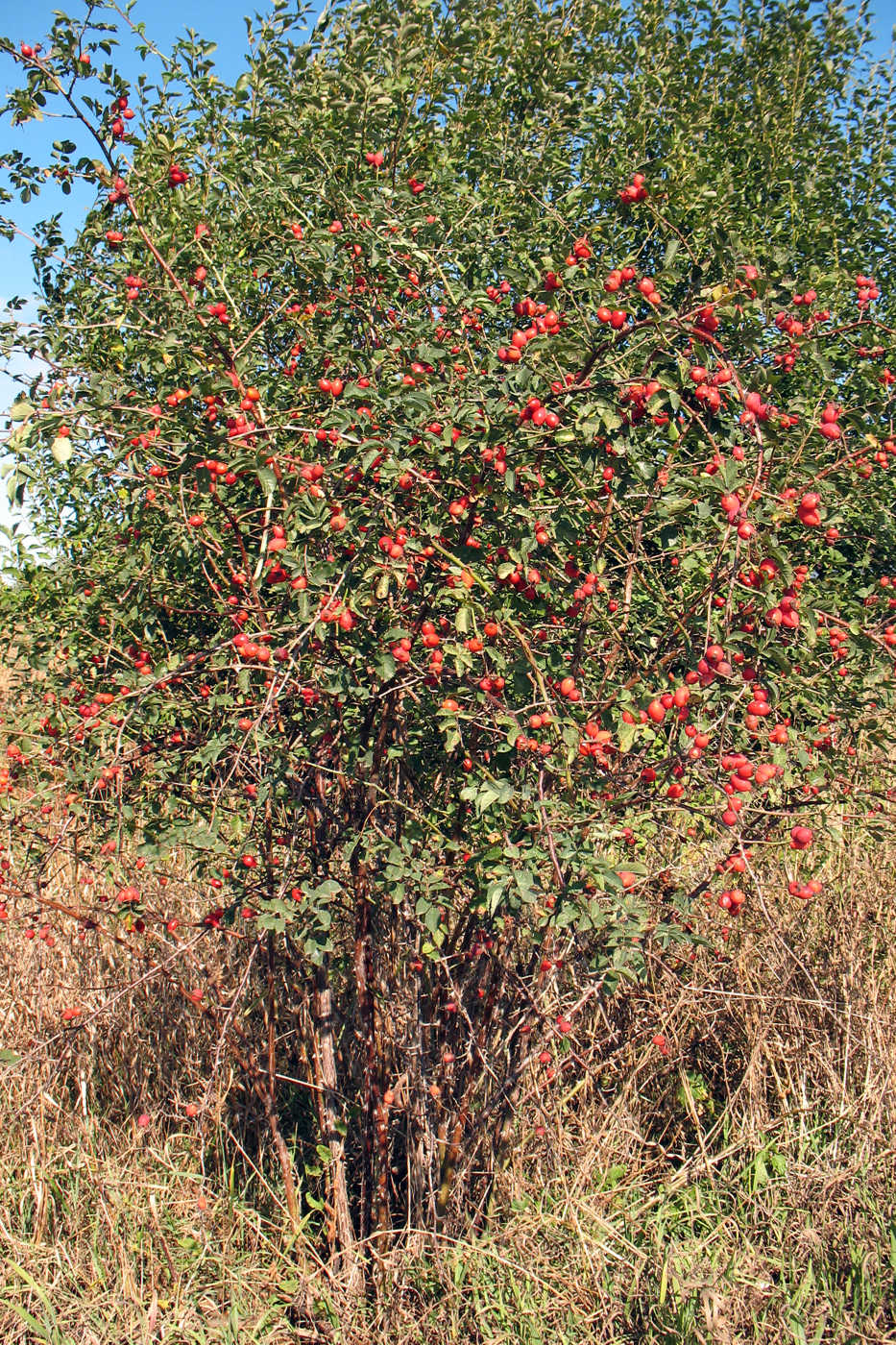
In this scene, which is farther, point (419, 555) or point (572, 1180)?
point (572, 1180)

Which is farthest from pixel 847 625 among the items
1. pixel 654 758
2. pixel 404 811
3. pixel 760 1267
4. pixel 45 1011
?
pixel 45 1011

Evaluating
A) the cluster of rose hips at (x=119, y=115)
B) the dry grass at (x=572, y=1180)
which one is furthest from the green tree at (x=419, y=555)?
the dry grass at (x=572, y=1180)

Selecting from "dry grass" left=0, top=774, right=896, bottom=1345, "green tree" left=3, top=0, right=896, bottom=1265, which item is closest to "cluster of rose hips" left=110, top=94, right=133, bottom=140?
"green tree" left=3, top=0, right=896, bottom=1265


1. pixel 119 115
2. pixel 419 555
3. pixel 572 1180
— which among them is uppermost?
pixel 119 115

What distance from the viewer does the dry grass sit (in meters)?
2.31

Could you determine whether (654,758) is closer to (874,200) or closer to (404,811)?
(404,811)

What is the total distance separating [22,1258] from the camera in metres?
2.54

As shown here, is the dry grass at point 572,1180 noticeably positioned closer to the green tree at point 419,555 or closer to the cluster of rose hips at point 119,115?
the green tree at point 419,555

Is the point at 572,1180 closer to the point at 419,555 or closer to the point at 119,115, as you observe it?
the point at 419,555

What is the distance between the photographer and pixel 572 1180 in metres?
2.77

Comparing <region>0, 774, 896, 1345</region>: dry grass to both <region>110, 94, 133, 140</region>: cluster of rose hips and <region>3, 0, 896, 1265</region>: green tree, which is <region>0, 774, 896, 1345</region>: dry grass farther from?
<region>110, 94, 133, 140</region>: cluster of rose hips

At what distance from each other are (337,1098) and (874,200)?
4224 millimetres

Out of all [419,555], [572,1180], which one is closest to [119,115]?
[419,555]

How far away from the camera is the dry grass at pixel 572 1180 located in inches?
90.8
